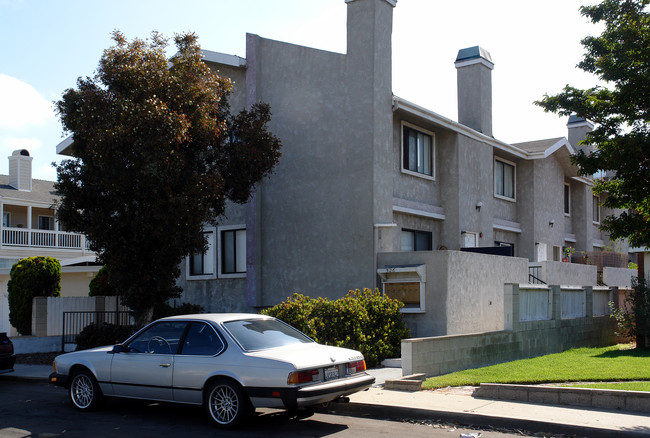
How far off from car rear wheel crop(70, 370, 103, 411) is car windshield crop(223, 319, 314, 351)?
2470 mm

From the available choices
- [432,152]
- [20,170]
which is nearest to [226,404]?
[432,152]

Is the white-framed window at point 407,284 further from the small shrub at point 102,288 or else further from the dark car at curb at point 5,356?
the small shrub at point 102,288

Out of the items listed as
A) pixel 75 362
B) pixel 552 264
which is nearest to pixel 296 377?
pixel 75 362

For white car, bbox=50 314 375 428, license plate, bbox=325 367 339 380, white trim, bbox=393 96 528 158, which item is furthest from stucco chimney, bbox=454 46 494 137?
license plate, bbox=325 367 339 380

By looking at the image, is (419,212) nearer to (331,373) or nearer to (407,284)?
(407,284)

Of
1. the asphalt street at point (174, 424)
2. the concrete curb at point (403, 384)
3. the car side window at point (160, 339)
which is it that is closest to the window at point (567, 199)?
the concrete curb at point (403, 384)

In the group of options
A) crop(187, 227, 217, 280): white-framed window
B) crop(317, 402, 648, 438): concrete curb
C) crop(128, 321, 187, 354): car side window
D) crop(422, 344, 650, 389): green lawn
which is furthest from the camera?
crop(187, 227, 217, 280): white-framed window

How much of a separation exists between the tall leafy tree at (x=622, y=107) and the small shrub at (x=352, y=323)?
16.0ft

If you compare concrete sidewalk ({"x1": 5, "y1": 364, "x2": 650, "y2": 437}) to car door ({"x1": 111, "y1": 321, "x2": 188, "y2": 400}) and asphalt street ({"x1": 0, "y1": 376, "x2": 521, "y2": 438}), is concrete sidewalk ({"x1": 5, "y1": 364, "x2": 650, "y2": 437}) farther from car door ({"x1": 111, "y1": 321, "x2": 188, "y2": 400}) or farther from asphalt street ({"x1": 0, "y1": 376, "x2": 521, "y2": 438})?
car door ({"x1": 111, "y1": 321, "x2": 188, "y2": 400})

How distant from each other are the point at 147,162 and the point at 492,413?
878 cm

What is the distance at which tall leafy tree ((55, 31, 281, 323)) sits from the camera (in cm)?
1421

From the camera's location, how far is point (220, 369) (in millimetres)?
8656

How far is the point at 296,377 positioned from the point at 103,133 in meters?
8.20

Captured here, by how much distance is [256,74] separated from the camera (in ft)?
61.8
